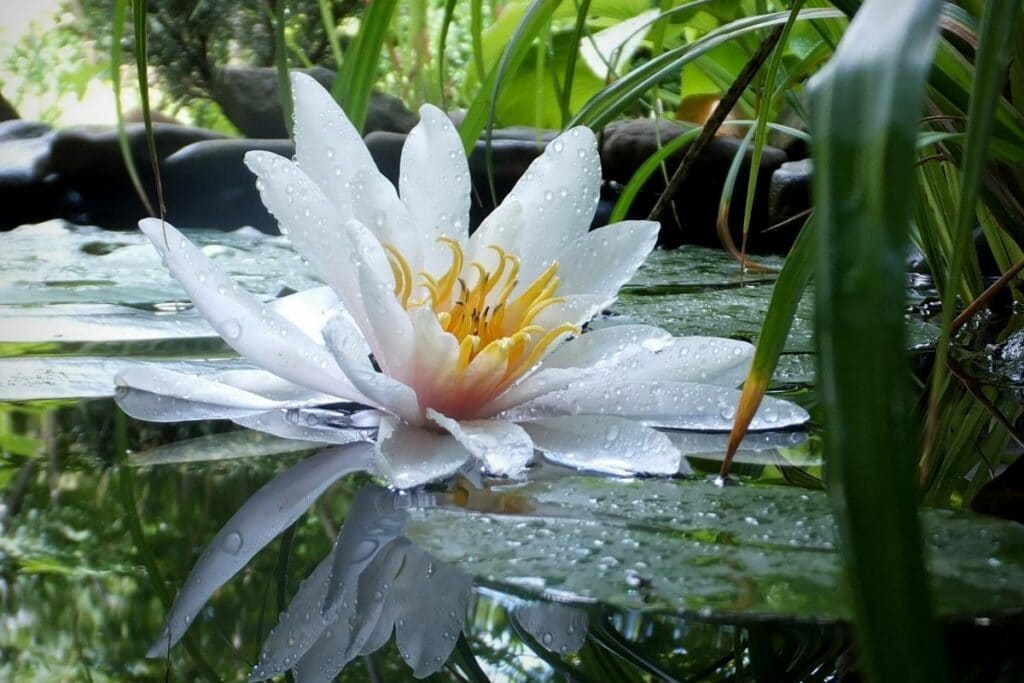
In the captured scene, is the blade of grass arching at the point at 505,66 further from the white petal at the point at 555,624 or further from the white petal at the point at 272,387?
the white petal at the point at 555,624

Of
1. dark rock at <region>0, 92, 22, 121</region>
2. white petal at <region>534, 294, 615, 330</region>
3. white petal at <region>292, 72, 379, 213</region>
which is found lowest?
dark rock at <region>0, 92, 22, 121</region>

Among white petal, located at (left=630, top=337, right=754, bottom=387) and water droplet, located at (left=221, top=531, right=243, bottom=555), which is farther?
white petal, located at (left=630, top=337, right=754, bottom=387)

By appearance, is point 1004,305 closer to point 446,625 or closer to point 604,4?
point 446,625

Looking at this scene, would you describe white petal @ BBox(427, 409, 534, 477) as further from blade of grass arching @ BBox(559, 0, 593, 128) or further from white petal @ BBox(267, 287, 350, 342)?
blade of grass arching @ BBox(559, 0, 593, 128)

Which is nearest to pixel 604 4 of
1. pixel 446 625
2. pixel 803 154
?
pixel 803 154

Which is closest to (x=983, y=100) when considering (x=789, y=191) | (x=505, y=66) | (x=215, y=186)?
(x=505, y=66)

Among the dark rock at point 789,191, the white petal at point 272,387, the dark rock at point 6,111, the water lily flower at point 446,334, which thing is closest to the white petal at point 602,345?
the water lily flower at point 446,334

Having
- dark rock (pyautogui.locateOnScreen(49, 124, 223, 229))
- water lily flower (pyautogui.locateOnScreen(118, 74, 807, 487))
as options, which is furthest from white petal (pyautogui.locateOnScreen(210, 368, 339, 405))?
dark rock (pyautogui.locateOnScreen(49, 124, 223, 229))
